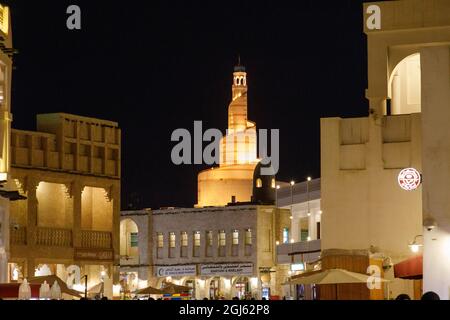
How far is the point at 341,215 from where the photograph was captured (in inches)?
1793

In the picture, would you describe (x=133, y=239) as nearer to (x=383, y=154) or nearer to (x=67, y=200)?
(x=67, y=200)

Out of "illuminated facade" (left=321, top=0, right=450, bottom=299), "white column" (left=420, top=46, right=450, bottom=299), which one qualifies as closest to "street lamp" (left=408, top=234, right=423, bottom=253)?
"illuminated facade" (left=321, top=0, right=450, bottom=299)

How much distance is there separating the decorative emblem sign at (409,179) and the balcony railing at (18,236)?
28.2 meters

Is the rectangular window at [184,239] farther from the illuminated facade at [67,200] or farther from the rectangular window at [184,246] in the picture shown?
the illuminated facade at [67,200]

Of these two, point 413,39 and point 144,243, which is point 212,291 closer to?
point 144,243

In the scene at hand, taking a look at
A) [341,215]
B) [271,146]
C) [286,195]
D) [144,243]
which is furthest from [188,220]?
[341,215]

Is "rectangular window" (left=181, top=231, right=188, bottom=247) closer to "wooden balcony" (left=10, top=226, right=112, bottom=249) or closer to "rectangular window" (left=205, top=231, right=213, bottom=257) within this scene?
"rectangular window" (left=205, top=231, right=213, bottom=257)

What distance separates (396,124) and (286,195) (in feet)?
127

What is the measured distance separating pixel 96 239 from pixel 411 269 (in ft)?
121

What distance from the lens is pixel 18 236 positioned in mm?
67688

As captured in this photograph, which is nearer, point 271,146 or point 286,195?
point 286,195

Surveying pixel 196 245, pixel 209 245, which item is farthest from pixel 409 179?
pixel 196 245
